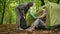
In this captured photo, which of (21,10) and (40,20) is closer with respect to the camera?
(21,10)

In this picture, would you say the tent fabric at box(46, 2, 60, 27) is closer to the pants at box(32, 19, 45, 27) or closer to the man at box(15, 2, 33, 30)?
the pants at box(32, 19, 45, 27)

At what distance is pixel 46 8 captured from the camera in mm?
10422

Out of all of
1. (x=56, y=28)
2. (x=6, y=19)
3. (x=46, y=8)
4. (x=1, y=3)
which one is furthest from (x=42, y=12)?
(x=6, y=19)

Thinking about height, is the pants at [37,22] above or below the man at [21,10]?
below

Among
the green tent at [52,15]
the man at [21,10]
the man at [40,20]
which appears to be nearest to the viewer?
the man at [21,10]

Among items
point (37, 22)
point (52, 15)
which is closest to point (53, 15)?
point (52, 15)

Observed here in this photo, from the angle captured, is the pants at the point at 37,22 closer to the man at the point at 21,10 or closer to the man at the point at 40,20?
the man at the point at 40,20

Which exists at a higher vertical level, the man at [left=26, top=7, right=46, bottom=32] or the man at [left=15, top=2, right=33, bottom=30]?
the man at [left=15, top=2, right=33, bottom=30]

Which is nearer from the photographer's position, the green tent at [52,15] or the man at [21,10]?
the man at [21,10]

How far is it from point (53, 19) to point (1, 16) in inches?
455

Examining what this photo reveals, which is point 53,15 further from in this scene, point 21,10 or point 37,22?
point 21,10

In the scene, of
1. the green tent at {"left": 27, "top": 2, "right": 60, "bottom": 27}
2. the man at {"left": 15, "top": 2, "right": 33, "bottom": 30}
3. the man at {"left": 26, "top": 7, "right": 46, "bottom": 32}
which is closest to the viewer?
the man at {"left": 15, "top": 2, "right": 33, "bottom": 30}

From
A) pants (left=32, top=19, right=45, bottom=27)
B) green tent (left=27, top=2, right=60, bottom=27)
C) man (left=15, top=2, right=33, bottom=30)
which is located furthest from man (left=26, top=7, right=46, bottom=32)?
man (left=15, top=2, right=33, bottom=30)

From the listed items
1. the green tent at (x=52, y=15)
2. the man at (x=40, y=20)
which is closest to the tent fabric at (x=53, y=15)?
the green tent at (x=52, y=15)
